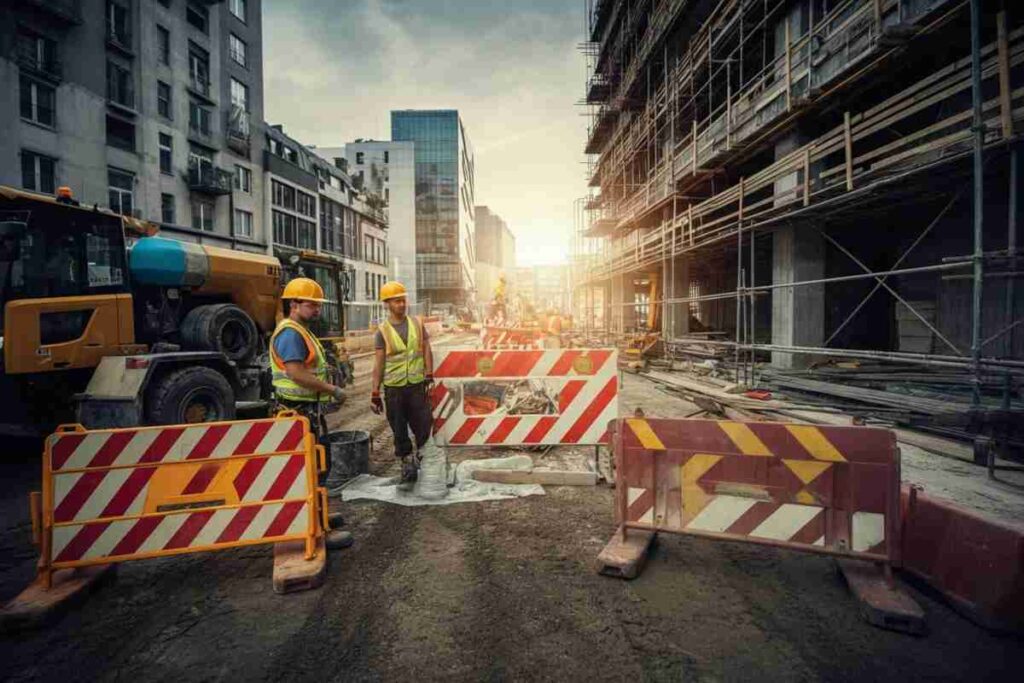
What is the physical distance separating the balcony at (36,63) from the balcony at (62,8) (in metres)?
1.53

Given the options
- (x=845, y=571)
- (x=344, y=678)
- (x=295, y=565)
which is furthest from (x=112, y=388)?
(x=845, y=571)

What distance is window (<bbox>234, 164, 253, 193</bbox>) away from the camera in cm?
3044

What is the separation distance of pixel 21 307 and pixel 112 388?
122 cm

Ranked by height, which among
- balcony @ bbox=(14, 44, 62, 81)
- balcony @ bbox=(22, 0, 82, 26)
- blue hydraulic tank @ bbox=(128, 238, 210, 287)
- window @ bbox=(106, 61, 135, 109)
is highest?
balcony @ bbox=(22, 0, 82, 26)

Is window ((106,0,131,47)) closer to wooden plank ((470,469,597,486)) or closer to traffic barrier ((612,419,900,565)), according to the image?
wooden plank ((470,469,597,486))

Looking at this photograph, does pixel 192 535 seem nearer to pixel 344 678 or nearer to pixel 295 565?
pixel 295 565

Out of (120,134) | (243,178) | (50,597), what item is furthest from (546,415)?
(243,178)

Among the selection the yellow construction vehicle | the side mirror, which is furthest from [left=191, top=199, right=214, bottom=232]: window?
the side mirror

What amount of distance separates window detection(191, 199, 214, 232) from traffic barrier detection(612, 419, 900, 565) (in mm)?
31025

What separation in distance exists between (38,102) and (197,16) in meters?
12.6

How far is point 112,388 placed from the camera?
5.81 meters

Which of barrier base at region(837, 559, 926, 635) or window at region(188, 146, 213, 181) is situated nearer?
barrier base at region(837, 559, 926, 635)

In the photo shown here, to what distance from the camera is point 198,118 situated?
27812 millimetres

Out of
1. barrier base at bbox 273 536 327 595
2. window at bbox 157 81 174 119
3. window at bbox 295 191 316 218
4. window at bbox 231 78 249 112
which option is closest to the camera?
barrier base at bbox 273 536 327 595
